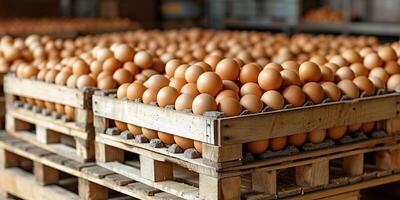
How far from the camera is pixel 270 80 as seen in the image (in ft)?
12.5

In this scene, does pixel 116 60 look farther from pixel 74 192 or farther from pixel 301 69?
pixel 301 69

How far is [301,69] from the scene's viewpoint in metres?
4.14

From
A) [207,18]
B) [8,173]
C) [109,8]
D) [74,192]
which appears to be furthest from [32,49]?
[207,18]

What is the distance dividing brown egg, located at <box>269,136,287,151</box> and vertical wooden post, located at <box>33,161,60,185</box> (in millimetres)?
1861

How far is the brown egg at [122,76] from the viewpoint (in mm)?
4574

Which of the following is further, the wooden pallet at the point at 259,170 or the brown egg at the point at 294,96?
the brown egg at the point at 294,96

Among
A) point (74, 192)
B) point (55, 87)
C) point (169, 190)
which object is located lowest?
point (74, 192)

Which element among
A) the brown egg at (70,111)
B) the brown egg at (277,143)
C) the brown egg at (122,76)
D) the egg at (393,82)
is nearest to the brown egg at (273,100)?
the brown egg at (277,143)

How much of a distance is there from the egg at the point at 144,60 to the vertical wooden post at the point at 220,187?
4.72 feet

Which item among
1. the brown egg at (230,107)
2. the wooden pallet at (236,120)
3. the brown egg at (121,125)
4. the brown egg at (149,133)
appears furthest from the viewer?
the brown egg at (121,125)

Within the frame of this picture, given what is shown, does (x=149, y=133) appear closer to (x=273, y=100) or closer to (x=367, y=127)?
(x=273, y=100)

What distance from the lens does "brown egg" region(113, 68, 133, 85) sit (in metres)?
4.57

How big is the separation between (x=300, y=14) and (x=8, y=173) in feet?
27.2

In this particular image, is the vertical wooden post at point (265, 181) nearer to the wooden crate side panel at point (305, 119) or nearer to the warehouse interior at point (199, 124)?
the warehouse interior at point (199, 124)
